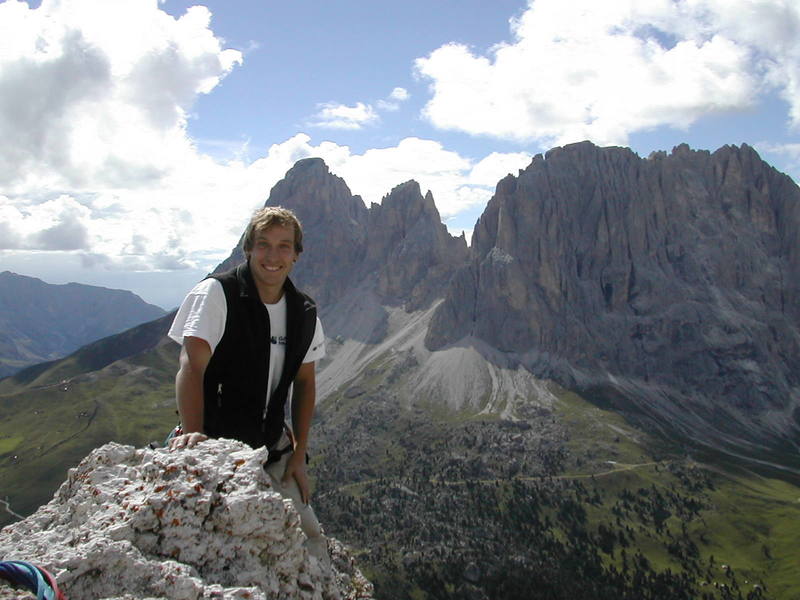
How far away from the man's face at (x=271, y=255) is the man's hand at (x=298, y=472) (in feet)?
9.36

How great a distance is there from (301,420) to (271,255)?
117 inches

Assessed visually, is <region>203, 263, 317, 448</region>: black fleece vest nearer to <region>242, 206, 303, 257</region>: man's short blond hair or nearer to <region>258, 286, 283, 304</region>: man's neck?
<region>258, 286, 283, 304</region>: man's neck

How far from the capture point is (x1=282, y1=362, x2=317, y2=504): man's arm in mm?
9820

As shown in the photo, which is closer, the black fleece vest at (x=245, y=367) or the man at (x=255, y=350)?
the man at (x=255, y=350)

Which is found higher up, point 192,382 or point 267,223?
point 267,223

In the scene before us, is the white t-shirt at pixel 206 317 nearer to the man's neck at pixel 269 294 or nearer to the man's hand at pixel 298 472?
the man's neck at pixel 269 294

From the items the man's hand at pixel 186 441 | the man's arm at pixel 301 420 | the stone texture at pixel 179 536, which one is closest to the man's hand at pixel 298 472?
the man's arm at pixel 301 420

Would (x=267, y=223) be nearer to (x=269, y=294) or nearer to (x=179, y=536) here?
(x=269, y=294)

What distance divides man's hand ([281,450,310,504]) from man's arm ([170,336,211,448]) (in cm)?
180

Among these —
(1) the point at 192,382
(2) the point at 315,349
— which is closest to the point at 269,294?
(2) the point at 315,349

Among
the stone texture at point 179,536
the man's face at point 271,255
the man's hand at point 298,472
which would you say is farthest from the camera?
the man's hand at point 298,472

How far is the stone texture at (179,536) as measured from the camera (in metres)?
6.67

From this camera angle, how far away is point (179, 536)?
7.20m

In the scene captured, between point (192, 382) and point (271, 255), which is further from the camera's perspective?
point (271, 255)
